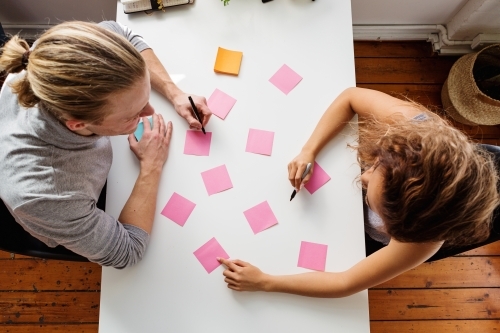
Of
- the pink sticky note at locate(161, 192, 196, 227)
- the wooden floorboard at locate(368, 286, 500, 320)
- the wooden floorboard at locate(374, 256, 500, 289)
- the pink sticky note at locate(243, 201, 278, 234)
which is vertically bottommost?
the wooden floorboard at locate(368, 286, 500, 320)

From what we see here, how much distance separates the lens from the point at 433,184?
→ 0.79 m

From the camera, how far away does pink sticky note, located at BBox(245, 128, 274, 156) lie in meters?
1.12

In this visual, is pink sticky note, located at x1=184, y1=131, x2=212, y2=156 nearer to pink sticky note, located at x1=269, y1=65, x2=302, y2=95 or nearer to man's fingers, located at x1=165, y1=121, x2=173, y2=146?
man's fingers, located at x1=165, y1=121, x2=173, y2=146

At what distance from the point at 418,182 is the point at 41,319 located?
166cm

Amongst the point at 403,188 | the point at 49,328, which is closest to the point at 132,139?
the point at 403,188

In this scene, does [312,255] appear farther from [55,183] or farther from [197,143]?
[55,183]

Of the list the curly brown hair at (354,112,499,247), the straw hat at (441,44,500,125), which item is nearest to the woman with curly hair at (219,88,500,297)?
the curly brown hair at (354,112,499,247)

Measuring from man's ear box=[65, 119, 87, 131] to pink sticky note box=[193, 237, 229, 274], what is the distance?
0.43 metres

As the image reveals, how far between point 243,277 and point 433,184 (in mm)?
500

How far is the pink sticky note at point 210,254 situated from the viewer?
1037 mm

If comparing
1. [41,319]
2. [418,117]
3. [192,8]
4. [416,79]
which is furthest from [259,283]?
[416,79]

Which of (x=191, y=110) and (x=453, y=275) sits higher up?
(x=191, y=110)

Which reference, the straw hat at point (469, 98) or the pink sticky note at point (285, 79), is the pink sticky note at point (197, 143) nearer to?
the pink sticky note at point (285, 79)

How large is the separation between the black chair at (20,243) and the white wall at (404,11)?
1.60 metres
